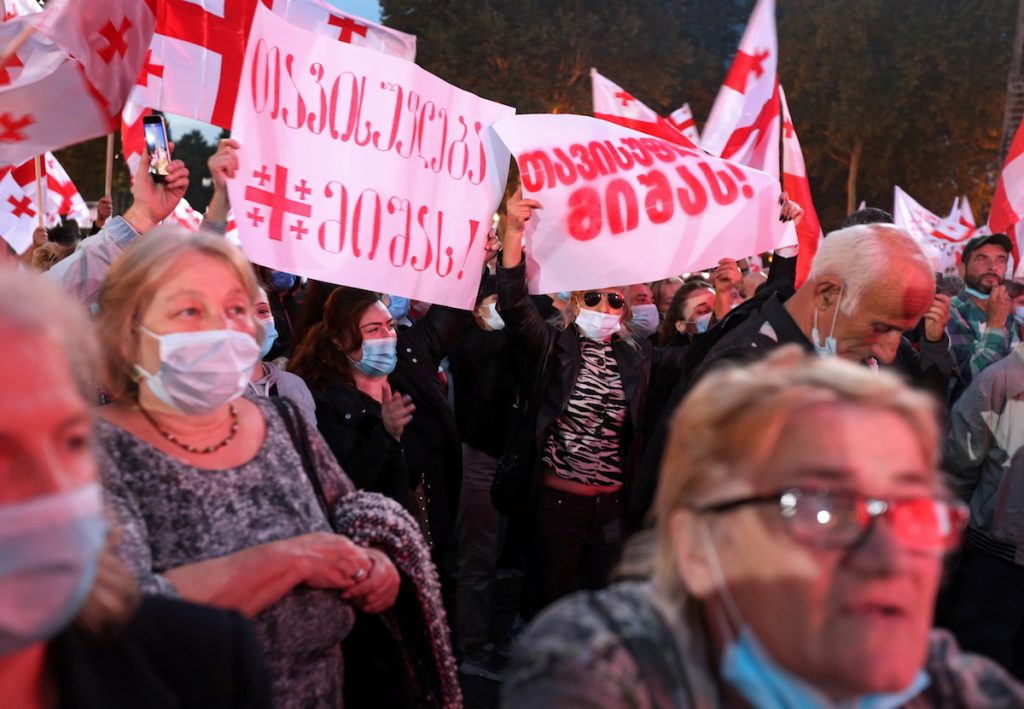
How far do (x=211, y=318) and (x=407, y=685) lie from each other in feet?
3.38

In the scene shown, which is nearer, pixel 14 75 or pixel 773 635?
pixel 773 635

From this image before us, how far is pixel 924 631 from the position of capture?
1.53 m

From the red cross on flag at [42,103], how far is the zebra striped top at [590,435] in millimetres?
2466

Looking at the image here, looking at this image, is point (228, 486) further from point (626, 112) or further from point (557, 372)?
point (626, 112)

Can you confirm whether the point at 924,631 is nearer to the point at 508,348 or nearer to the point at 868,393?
the point at 868,393

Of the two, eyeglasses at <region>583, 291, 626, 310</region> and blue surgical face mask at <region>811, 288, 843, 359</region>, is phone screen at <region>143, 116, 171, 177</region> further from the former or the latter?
blue surgical face mask at <region>811, 288, 843, 359</region>

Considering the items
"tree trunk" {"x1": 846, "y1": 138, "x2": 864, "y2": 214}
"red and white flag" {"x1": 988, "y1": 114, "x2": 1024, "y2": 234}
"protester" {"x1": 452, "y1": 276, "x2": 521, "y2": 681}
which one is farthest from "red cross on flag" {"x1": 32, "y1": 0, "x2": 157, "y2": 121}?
"tree trunk" {"x1": 846, "y1": 138, "x2": 864, "y2": 214}

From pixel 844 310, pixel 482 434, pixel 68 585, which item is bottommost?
pixel 482 434

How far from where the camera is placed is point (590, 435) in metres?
5.58

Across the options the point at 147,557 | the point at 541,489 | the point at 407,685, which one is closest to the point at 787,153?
the point at 541,489

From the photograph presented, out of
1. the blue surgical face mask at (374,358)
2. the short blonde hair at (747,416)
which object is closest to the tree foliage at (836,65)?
the blue surgical face mask at (374,358)

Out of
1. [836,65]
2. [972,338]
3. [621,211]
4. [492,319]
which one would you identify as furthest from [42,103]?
[836,65]

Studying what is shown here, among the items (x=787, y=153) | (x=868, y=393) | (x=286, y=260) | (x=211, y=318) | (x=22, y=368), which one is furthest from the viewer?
(x=787, y=153)

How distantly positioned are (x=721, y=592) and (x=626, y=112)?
5.78 m
